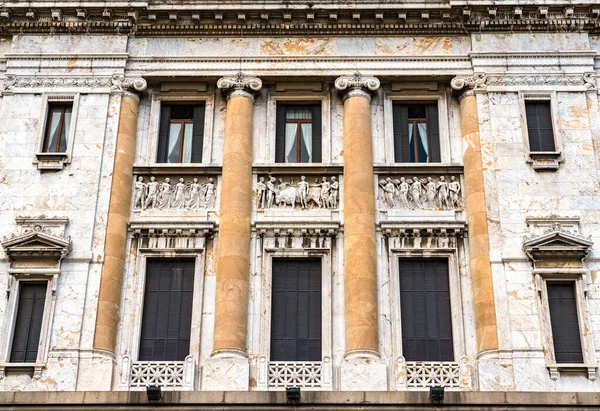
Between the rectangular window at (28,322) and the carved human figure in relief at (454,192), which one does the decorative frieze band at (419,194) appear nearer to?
the carved human figure in relief at (454,192)

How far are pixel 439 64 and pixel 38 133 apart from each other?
11.5 meters

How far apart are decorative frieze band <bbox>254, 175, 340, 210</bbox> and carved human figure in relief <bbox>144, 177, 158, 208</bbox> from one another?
2749 mm

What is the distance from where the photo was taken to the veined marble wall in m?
24.7

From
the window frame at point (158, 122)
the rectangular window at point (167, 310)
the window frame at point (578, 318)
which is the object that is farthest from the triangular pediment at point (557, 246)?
the window frame at point (158, 122)

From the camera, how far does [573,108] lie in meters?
27.5

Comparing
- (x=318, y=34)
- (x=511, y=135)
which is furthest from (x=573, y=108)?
(x=318, y=34)

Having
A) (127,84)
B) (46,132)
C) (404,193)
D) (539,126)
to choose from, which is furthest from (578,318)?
(46,132)

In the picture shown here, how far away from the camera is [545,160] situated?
26.8m

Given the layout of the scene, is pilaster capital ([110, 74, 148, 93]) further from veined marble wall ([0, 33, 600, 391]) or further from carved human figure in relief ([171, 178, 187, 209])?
carved human figure in relief ([171, 178, 187, 209])

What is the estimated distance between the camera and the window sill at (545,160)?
2667 centimetres

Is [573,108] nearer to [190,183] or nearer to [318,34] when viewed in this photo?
[318,34]

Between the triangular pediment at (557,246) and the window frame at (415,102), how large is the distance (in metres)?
3.62

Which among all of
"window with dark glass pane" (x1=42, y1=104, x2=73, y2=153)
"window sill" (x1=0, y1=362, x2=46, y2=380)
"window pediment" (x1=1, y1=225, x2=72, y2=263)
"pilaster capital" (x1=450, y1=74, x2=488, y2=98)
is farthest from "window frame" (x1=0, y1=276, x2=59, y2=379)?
"pilaster capital" (x1=450, y1=74, x2=488, y2=98)

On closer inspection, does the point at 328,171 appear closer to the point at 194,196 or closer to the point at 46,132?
the point at 194,196
